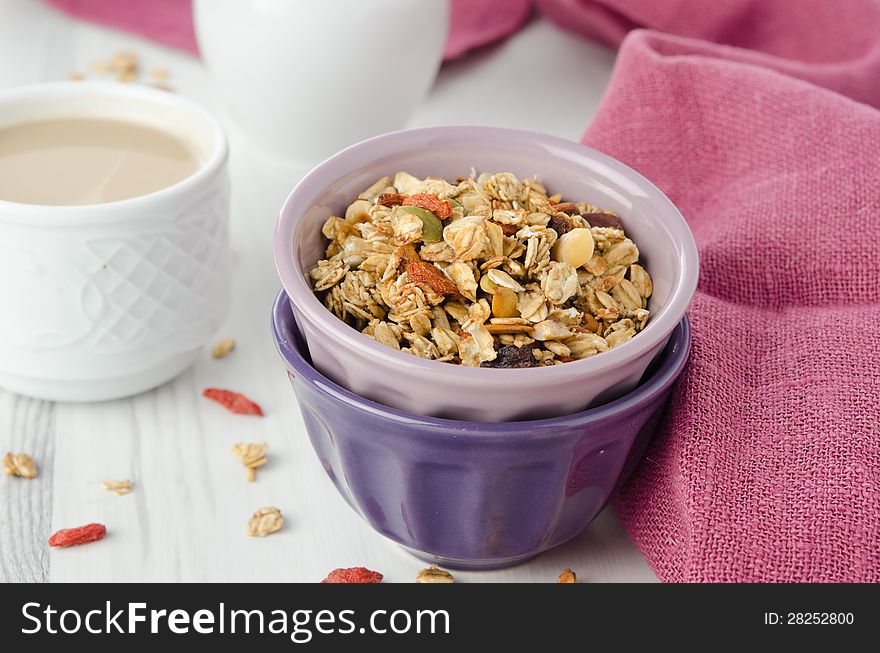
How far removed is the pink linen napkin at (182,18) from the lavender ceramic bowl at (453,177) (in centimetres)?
61

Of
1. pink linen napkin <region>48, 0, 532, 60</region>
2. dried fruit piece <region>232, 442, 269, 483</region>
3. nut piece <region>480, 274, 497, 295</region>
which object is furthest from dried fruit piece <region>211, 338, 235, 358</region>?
pink linen napkin <region>48, 0, 532, 60</region>

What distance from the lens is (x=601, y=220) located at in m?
0.77

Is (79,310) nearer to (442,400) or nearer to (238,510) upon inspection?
(238,510)

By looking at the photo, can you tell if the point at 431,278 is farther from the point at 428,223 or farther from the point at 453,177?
the point at 453,177

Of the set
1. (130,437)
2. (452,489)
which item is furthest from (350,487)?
(130,437)

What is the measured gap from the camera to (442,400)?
2.11 ft

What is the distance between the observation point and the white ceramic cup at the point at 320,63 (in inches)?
42.3

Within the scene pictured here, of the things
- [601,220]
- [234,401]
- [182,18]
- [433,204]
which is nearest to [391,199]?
[433,204]

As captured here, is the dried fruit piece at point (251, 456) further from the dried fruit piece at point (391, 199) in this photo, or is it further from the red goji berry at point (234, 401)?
the dried fruit piece at point (391, 199)

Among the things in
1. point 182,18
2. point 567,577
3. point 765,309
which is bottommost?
point 182,18

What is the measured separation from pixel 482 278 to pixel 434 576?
22cm

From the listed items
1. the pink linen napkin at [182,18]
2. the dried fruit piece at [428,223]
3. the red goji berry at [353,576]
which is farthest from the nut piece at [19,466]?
the pink linen napkin at [182,18]

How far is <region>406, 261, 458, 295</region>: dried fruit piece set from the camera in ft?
2.27

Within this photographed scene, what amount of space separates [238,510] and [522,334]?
0.91 feet
